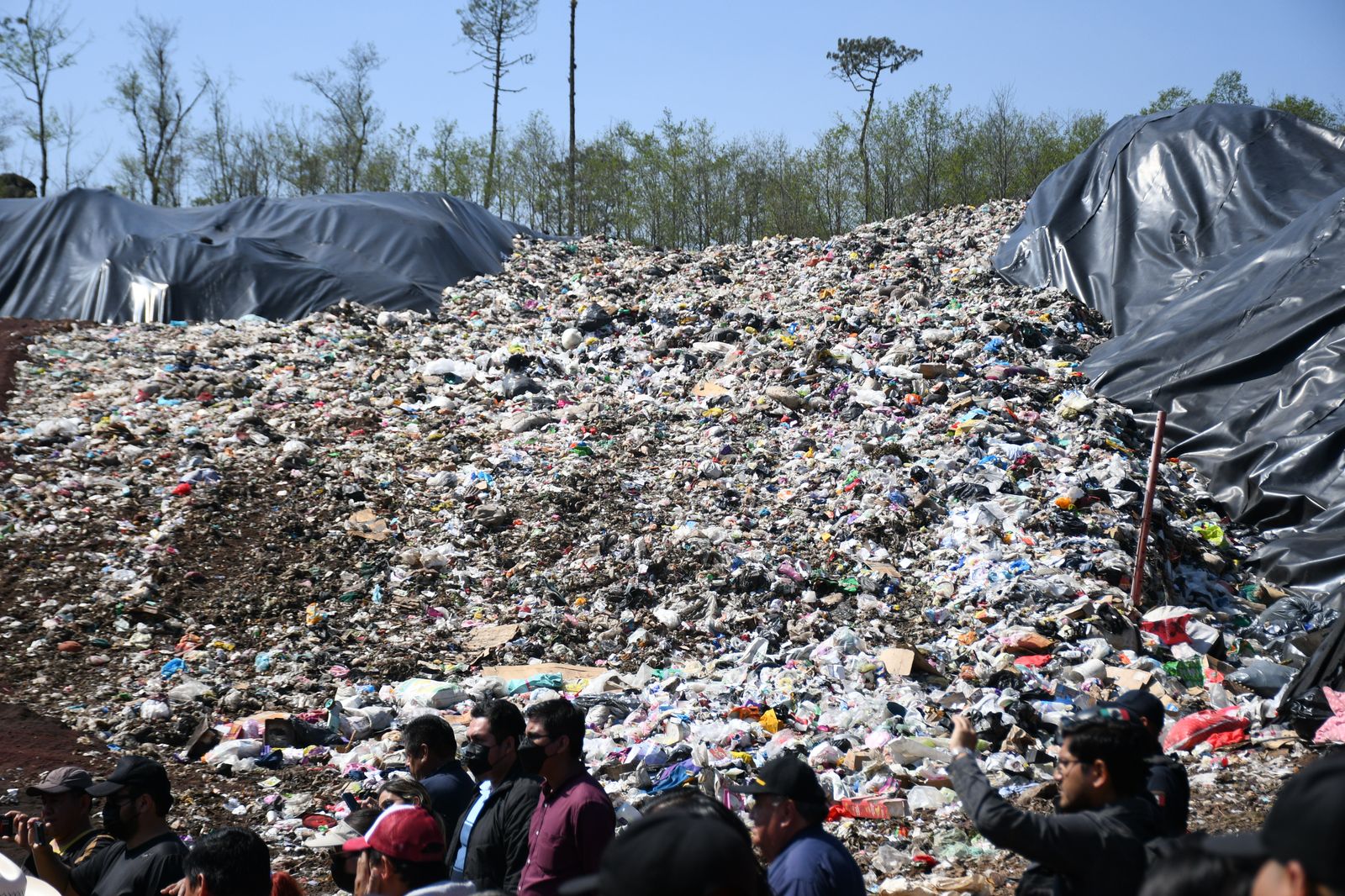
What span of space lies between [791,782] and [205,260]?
42.8 ft

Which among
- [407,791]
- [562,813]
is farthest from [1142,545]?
[407,791]

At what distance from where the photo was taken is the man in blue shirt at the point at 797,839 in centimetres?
225

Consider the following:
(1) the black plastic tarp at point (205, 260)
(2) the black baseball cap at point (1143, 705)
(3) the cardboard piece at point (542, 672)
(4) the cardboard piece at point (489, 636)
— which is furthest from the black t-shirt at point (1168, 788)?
(1) the black plastic tarp at point (205, 260)

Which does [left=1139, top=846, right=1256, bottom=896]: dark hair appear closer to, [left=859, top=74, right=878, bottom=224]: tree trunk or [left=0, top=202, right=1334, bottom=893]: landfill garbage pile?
[left=0, top=202, right=1334, bottom=893]: landfill garbage pile

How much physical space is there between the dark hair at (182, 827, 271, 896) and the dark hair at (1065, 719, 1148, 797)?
77.7 inches

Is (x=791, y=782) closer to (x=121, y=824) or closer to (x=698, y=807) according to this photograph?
(x=698, y=807)

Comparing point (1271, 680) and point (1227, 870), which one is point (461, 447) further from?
point (1227, 870)

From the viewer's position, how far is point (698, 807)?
2.05 m

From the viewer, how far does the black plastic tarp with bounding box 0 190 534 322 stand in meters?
12.8

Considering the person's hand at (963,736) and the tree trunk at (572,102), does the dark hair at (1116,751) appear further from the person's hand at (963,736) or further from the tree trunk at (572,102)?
the tree trunk at (572,102)

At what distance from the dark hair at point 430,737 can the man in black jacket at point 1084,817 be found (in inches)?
83.3

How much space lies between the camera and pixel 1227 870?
4.60ft

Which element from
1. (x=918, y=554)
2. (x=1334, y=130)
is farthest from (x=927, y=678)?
(x=1334, y=130)

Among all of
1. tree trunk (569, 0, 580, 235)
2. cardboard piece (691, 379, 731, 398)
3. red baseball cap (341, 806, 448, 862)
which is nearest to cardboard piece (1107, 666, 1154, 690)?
red baseball cap (341, 806, 448, 862)
